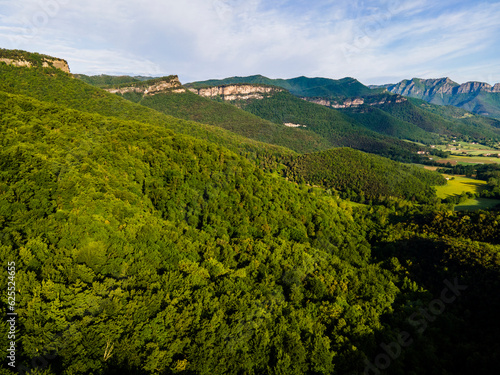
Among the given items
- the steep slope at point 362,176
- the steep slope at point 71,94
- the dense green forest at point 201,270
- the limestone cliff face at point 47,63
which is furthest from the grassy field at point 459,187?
the limestone cliff face at point 47,63

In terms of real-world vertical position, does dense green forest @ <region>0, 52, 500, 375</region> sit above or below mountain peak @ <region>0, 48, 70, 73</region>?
below

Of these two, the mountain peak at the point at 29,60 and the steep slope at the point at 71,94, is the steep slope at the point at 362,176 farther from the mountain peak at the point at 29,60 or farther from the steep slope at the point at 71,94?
the mountain peak at the point at 29,60

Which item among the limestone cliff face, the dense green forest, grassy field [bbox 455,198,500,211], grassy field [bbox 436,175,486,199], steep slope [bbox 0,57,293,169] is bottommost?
grassy field [bbox 436,175,486,199]

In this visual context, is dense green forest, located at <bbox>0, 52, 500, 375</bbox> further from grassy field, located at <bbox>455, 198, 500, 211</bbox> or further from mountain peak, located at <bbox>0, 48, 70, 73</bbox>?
mountain peak, located at <bbox>0, 48, 70, 73</bbox>

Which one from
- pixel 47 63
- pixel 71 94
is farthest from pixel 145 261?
pixel 47 63

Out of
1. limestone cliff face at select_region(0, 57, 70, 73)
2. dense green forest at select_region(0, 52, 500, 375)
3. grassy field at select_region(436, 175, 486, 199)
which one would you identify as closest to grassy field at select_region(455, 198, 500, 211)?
grassy field at select_region(436, 175, 486, 199)

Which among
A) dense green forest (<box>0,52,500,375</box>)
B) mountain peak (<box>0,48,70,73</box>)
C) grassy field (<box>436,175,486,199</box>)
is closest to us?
dense green forest (<box>0,52,500,375</box>)

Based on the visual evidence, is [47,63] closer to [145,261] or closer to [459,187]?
[145,261]
